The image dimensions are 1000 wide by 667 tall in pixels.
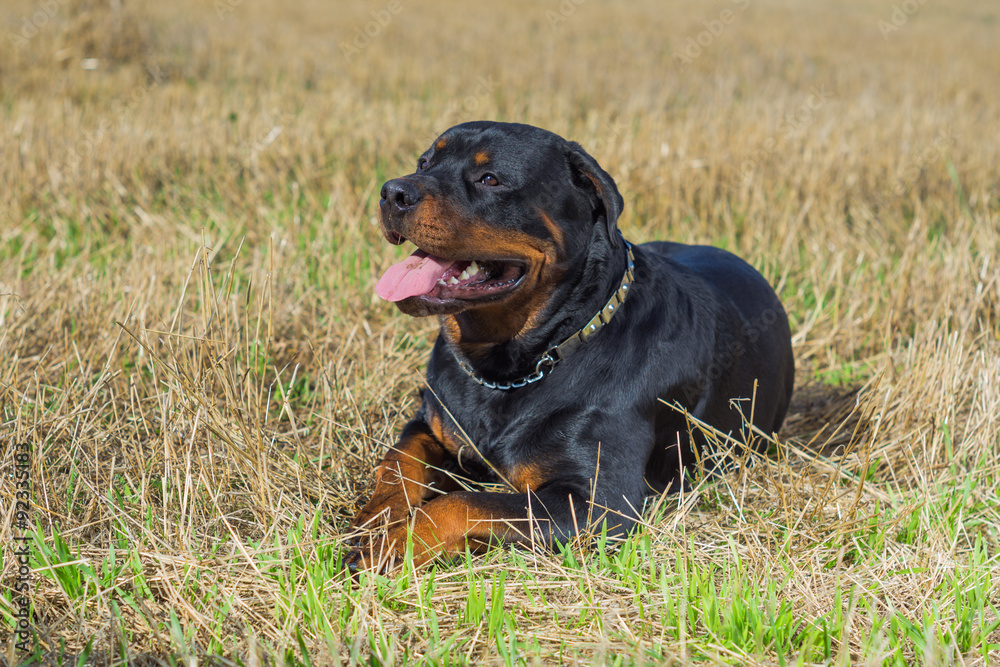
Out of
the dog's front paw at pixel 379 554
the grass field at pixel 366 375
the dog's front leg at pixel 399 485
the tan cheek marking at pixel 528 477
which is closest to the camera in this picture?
the grass field at pixel 366 375

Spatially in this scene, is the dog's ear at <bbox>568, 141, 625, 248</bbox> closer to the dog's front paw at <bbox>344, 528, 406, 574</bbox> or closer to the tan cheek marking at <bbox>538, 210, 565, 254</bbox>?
the tan cheek marking at <bbox>538, 210, 565, 254</bbox>

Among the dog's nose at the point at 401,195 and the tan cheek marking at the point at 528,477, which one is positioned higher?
the dog's nose at the point at 401,195

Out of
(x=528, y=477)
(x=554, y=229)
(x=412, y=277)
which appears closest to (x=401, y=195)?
(x=412, y=277)

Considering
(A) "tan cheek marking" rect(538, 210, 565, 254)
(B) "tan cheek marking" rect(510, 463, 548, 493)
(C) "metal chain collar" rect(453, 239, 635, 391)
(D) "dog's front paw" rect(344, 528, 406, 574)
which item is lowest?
(D) "dog's front paw" rect(344, 528, 406, 574)

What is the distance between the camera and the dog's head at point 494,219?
2453 mm

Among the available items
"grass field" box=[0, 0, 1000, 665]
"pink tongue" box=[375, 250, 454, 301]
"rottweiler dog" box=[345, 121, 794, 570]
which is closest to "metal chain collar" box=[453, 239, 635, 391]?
"rottweiler dog" box=[345, 121, 794, 570]

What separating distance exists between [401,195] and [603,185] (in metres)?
0.65

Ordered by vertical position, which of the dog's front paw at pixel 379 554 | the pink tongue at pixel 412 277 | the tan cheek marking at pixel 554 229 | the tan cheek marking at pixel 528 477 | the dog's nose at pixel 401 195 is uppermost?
the dog's nose at pixel 401 195

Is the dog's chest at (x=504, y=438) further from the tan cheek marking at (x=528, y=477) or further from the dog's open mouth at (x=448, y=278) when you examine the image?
the dog's open mouth at (x=448, y=278)

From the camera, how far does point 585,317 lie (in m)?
2.64

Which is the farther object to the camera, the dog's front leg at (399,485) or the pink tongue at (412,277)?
the pink tongue at (412,277)

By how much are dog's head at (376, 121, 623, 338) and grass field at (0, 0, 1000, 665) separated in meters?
0.51

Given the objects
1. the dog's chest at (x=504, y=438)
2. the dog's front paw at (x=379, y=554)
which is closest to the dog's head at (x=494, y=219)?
the dog's chest at (x=504, y=438)

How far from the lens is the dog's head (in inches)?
96.6
